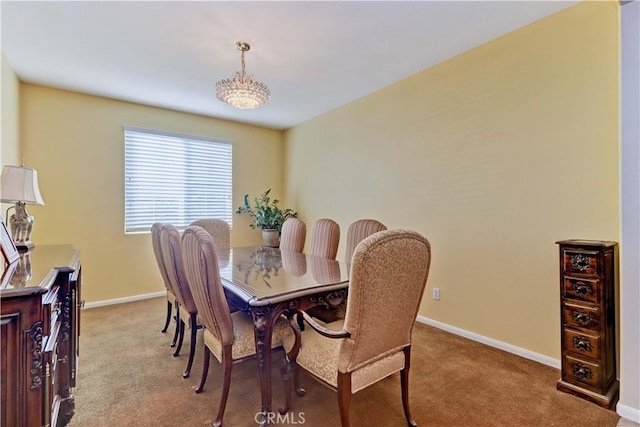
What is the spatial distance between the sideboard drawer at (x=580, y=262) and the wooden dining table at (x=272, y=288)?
56.9 inches

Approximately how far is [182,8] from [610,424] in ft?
12.2

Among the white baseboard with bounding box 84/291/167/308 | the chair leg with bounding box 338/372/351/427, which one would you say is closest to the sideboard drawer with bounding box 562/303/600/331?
the chair leg with bounding box 338/372/351/427

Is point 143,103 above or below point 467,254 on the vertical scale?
above

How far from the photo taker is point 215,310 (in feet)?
5.29

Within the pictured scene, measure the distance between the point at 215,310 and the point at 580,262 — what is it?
2.25 m

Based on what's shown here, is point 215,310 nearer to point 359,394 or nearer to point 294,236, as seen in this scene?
point 359,394

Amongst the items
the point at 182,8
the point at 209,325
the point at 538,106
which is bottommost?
the point at 209,325

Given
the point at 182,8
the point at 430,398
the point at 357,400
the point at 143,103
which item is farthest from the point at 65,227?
the point at 430,398

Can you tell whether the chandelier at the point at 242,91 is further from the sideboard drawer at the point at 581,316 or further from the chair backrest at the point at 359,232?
the sideboard drawer at the point at 581,316

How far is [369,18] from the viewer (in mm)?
2258

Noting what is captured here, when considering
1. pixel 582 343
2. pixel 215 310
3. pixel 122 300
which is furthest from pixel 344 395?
pixel 122 300

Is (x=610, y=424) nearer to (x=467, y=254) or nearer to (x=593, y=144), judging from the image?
(x=467, y=254)

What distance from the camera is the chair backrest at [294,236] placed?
332cm

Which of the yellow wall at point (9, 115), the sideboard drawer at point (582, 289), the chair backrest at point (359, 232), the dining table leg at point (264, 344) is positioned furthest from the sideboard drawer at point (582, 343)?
the yellow wall at point (9, 115)
